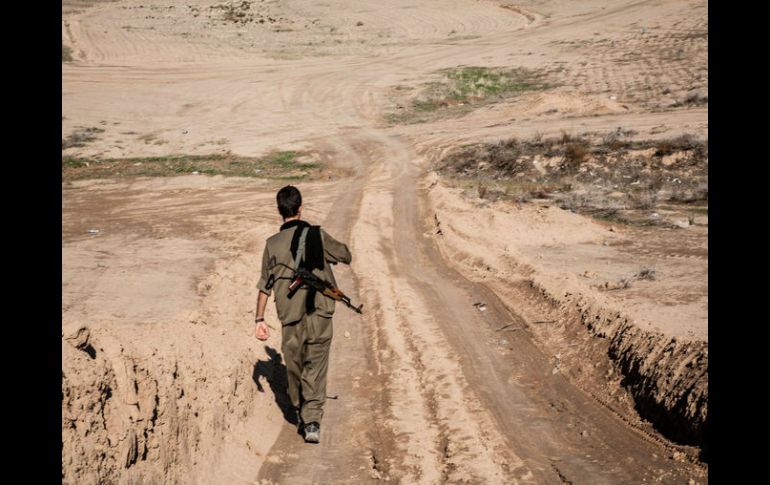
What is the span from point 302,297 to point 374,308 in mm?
3999

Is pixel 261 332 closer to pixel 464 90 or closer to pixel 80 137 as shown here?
pixel 80 137

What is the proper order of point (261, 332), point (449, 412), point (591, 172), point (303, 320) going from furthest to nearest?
point (591, 172) → point (449, 412) → point (303, 320) → point (261, 332)

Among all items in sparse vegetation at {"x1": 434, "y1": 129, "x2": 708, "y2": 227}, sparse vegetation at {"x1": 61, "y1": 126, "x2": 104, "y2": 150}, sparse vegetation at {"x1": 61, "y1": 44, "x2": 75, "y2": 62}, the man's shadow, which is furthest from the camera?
sparse vegetation at {"x1": 61, "y1": 44, "x2": 75, "y2": 62}

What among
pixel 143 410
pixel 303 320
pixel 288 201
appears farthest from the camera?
pixel 303 320

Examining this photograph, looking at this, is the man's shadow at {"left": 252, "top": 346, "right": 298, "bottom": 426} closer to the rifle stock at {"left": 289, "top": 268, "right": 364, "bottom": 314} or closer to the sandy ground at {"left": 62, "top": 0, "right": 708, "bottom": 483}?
the sandy ground at {"left": 62, "top": 0, "right": 708, "bottom": 483}

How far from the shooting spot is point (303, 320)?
5.46 metres

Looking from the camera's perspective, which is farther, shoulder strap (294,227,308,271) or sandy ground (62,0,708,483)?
shoulder strap (294,227,308,271)

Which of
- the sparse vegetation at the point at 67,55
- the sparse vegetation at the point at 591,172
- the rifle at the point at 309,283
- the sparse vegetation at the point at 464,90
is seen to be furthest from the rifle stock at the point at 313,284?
the sparse vegetation at the point at 67,55

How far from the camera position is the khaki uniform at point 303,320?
541 cm

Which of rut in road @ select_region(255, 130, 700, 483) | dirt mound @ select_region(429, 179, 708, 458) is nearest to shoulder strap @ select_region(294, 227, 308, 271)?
rut in road @ select_region(255, 130, 700, 483)

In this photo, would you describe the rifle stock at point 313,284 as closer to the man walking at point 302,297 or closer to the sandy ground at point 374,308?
the man walking at point 302,297

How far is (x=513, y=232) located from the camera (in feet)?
42.0

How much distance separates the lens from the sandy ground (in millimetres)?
5141

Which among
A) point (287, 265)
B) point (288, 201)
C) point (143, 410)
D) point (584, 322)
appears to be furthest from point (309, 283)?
point (584, 322)
